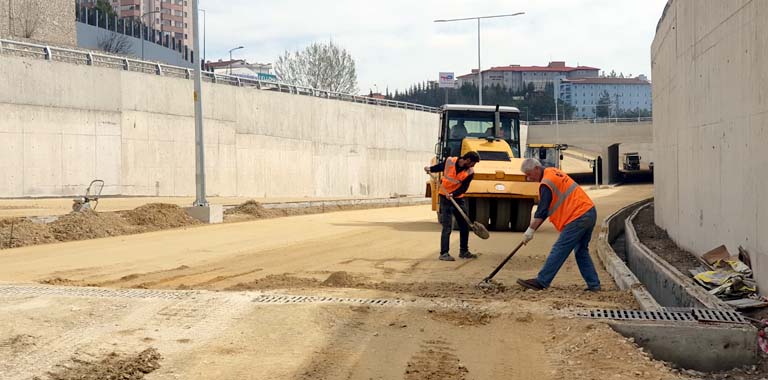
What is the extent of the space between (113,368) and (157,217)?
1437cm

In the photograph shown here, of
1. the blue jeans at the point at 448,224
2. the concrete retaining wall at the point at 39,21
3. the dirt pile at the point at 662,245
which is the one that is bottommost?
the dirt pile at the point at 662,245

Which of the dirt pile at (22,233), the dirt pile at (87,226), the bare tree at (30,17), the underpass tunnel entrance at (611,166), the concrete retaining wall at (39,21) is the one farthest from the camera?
the underpass tunnel entrance at (611,166)

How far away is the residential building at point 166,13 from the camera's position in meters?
131

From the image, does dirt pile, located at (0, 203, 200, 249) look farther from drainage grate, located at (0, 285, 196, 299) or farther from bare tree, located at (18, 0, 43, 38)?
bare tree, located at (18, 0, 43, 38)

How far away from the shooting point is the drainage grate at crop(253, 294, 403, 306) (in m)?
7.87

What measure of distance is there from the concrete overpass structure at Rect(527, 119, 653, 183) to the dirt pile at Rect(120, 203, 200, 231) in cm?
5123

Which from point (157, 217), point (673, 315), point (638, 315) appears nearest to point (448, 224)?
point (638, 315)

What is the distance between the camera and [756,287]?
29.2ft

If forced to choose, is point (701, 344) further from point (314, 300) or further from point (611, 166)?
point (611, 166)

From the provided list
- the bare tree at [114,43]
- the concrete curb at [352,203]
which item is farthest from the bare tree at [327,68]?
the concrete curb at [352,203]

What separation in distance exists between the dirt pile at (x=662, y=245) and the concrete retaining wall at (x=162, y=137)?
686 inches

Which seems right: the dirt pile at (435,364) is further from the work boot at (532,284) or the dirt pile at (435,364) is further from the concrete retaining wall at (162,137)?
the concrete retaining wall at (162,137)

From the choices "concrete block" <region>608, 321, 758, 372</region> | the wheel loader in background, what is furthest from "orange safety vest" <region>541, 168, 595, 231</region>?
the wheel loader in background

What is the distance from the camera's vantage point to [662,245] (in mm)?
16406
